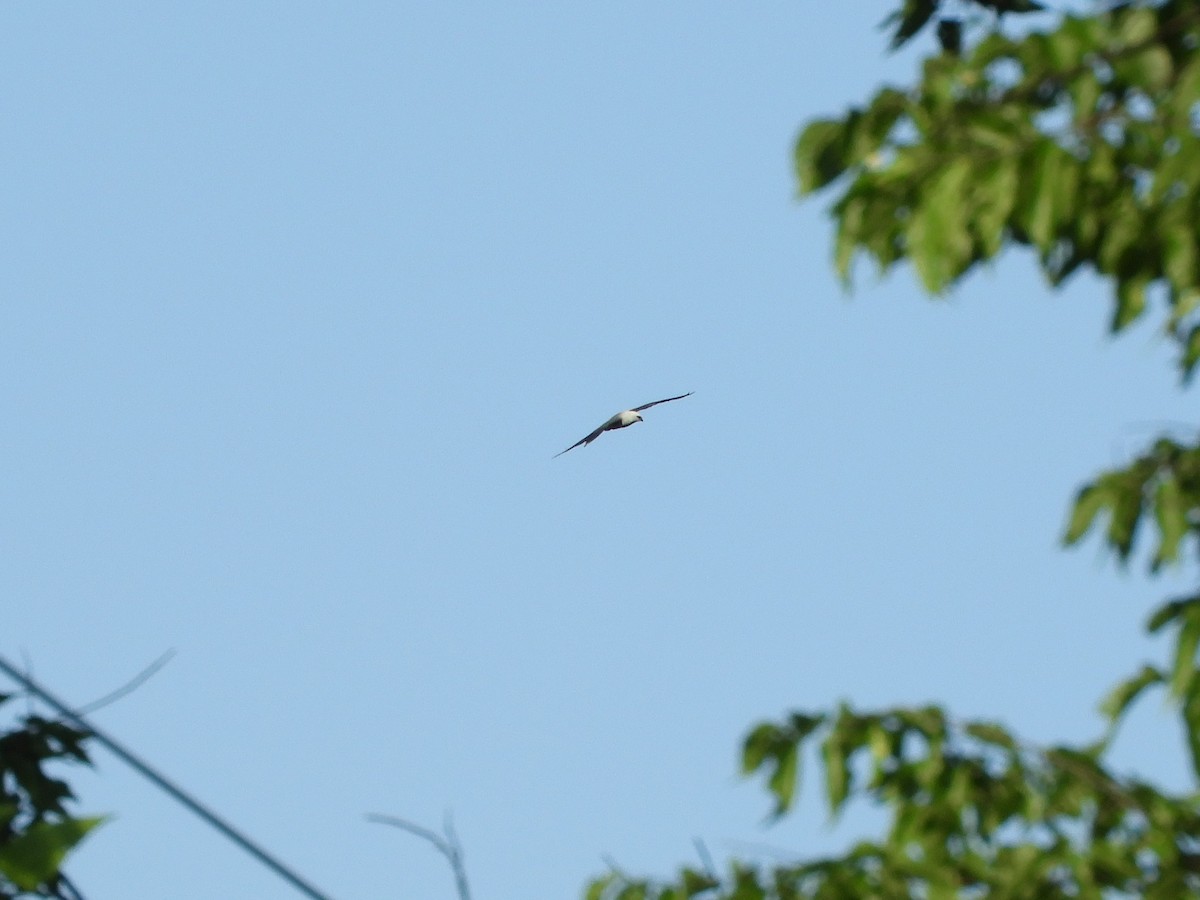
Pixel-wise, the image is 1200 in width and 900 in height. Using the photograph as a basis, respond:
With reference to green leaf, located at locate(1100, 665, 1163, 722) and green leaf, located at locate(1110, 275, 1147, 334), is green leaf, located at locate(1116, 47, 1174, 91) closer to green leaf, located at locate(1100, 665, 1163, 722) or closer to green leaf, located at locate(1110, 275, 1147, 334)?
green leaf, located at locate(1110, 275, 1147, 334)

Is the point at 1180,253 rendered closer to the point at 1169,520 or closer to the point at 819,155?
the point at 1169,520

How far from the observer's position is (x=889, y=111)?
16.9ft

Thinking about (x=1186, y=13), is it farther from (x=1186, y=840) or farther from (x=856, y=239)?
(x=1186, y=840)

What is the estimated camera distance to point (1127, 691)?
514cm

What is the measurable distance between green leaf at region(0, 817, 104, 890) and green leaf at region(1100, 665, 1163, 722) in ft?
10.3

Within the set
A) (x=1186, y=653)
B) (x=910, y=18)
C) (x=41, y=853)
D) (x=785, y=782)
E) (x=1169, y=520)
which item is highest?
(x=910, y=18)

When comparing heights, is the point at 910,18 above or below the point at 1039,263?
above

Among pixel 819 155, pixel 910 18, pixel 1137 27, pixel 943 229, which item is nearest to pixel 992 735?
pixel 943 229

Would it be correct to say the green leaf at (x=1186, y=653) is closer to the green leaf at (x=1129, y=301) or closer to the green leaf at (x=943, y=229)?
the green leaf at (x=1129, y=301)

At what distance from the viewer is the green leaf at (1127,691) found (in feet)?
16.8

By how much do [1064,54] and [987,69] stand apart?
323 mm

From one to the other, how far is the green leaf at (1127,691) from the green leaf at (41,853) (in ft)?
10.3

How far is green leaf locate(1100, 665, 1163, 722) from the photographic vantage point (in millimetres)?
5117

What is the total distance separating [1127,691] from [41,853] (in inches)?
127
